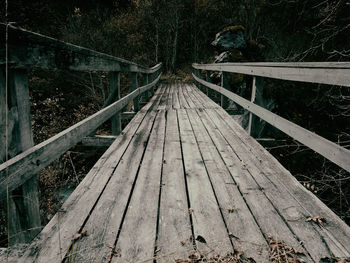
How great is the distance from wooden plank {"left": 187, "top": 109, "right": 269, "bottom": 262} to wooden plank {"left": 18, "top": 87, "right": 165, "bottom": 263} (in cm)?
97

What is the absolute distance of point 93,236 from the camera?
143 cm

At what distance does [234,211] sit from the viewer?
1709 mm

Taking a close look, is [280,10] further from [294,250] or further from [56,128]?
[294,250]

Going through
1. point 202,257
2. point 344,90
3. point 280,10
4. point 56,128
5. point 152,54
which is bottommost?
point 56,128

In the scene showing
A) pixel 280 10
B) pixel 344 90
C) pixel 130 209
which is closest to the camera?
pixel 130 209

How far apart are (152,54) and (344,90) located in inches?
692

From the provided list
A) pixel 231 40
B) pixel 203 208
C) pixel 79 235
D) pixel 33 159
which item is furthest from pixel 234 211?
pixel 231 40

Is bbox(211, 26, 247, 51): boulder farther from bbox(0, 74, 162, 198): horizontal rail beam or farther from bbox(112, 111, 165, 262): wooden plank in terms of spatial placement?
bbox(0, 74, 162, 198): horizontal rail beam

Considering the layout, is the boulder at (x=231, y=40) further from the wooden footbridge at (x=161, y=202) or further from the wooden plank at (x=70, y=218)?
the wooden plank at (x=70, y=218)

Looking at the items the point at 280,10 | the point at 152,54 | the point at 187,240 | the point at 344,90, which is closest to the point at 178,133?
the point at 187,240

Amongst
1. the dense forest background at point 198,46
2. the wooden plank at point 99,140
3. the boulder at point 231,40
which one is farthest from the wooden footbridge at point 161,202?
the boulder at point 231,40

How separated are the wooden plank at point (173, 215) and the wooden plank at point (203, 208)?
57mm

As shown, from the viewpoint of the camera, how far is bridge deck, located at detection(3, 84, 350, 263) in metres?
1.33

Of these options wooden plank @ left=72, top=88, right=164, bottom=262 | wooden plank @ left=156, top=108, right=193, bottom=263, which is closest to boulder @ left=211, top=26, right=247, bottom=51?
wooden plank @ left=156, top=108, right=193, bottom=263
